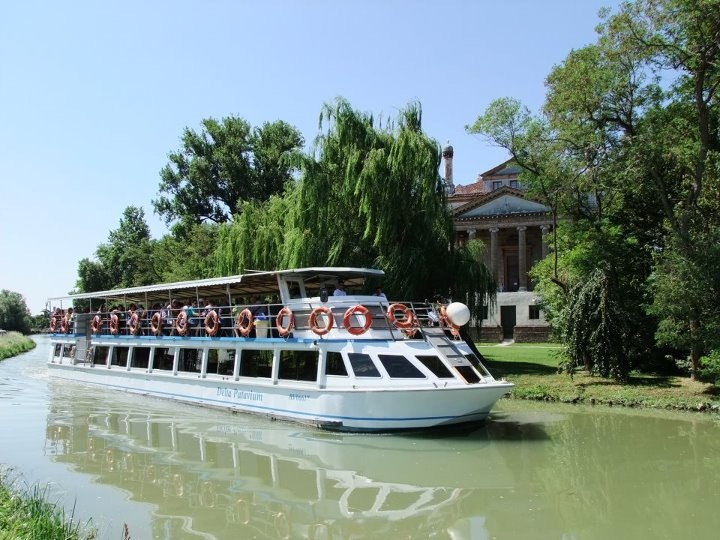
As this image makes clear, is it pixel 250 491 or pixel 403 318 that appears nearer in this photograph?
pixel 250 491

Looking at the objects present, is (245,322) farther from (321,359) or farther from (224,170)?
(224,170)

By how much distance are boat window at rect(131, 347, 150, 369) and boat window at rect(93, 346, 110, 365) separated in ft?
9.89

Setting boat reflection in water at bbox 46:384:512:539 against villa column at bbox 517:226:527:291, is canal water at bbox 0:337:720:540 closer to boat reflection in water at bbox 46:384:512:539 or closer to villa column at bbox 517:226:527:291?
boat reflection in water at bbox 46:384:512:539

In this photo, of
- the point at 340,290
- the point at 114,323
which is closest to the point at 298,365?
the point at 340,290

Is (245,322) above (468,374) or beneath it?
above

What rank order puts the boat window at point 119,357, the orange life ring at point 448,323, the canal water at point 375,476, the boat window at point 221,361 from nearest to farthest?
the canal water at point 375,476, the orange life ring at point 448,323, the boat window at point 221,361, the boat window at point 119,357

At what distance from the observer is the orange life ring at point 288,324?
16641 mm

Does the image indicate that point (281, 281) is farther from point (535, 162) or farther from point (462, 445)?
point (535, 162)

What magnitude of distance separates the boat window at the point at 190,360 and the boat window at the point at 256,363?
8.08 ft

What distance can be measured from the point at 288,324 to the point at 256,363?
6.92 feet

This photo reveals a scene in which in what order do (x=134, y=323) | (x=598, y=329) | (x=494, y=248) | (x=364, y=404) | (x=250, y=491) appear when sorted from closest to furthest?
(x=250, y=491)
(x=364, y=404)
(x=598, y=329)
(x=134, y=323)
(x=494, y=248)

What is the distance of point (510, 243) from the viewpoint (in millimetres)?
57406

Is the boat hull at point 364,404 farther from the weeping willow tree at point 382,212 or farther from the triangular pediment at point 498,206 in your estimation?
the triangular pediment at point 498,206

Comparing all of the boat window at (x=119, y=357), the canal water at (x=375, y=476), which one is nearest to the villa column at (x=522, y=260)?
the canal water at (x=375, y=476)
